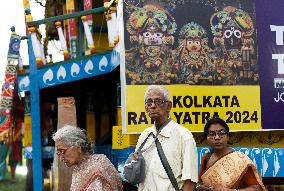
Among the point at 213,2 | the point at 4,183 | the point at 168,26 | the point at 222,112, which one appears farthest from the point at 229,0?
the point at 4,183

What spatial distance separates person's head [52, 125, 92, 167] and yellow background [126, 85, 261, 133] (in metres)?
2.60

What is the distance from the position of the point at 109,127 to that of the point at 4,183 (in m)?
8.47

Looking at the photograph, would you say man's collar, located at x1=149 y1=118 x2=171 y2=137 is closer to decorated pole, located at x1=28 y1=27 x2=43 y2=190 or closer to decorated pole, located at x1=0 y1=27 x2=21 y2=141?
decorated pole, located at x1=28 y1=27 x2=43 y2=190

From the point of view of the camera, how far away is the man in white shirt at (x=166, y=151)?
3582 mm

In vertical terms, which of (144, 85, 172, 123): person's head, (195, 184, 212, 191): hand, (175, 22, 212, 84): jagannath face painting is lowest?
(195, 184, 212, 191): hand

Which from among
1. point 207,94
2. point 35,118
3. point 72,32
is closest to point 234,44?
point 207,94

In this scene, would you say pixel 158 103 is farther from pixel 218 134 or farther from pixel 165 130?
pixel 218 134

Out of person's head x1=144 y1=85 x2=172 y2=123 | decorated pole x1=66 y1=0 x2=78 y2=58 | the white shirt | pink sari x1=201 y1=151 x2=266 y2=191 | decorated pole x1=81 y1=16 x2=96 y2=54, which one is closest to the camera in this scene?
the white shirt

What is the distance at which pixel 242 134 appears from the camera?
6.86m

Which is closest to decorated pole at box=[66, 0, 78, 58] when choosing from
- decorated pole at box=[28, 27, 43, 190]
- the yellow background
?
decorated pole at box=[28, 27, 43, 190]

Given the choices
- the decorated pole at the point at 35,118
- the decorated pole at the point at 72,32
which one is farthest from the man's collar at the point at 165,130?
the decorated pole at the point at 72,32

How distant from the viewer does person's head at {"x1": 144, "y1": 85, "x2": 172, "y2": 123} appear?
3.70 meters

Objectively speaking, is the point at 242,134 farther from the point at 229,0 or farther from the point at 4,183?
the point at 4,183

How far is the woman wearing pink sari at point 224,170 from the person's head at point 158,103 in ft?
1.50
